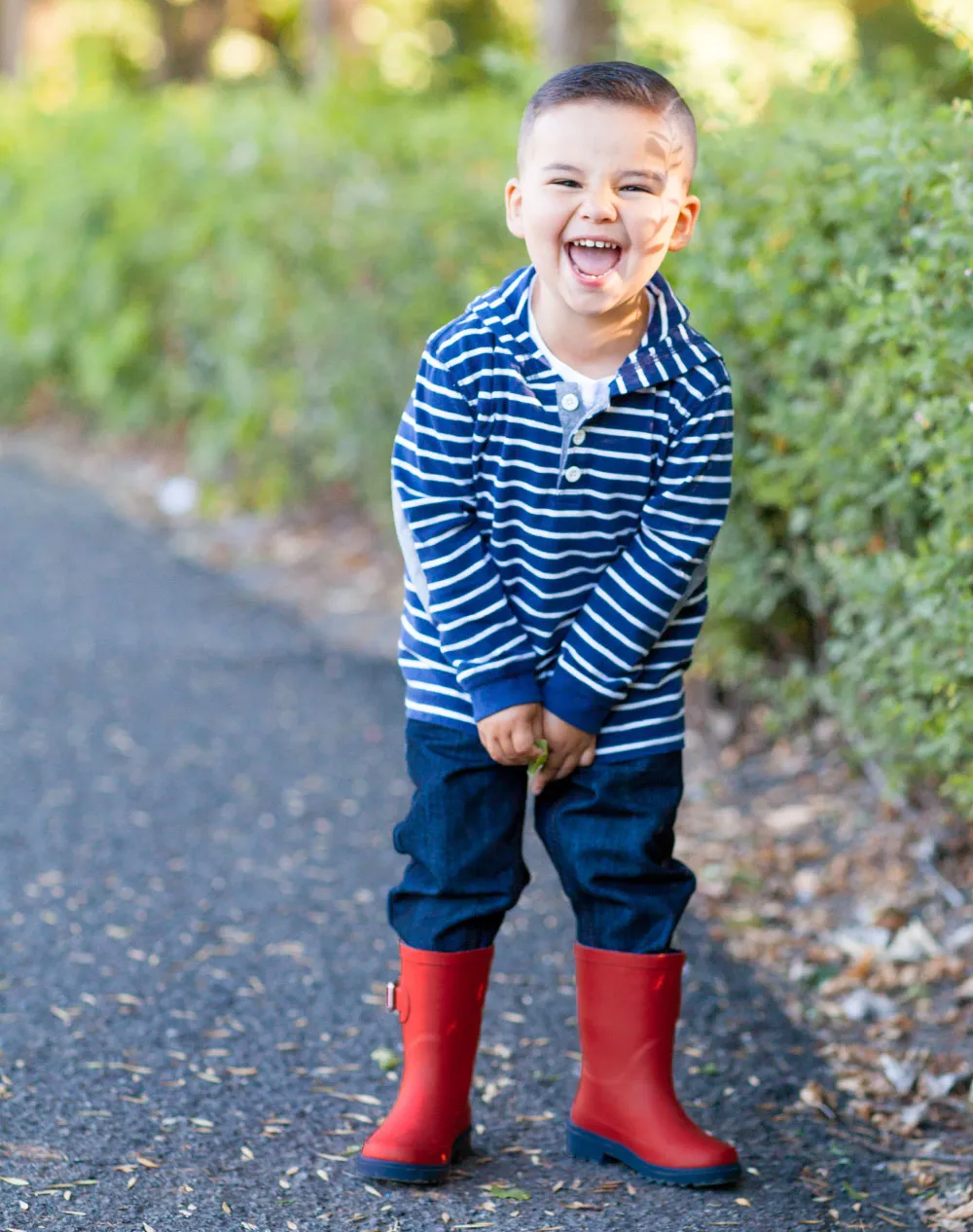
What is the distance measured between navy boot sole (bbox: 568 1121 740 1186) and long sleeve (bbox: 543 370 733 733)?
2.22 feet

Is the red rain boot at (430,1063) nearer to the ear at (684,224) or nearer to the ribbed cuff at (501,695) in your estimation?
the ribbed cuff at (501,695)

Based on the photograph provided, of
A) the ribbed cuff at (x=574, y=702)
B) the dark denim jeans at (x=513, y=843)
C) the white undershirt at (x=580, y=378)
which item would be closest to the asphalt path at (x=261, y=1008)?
the dark denim jeans at (x=513, y=843)

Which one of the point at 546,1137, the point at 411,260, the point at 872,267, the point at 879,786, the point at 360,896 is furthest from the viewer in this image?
the point at 411,260

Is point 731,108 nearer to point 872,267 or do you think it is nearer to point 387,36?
point 872,267

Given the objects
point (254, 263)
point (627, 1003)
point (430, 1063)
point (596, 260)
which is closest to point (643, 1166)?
point (627, 1003)

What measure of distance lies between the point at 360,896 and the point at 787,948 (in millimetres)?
944

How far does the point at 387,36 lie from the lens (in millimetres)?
21703

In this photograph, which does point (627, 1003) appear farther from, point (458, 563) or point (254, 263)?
point (254, 263)

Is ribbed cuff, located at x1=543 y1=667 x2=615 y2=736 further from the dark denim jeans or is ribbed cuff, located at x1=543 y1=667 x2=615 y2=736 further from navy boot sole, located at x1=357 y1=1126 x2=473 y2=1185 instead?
navy boot sole, located at x1=357 y1=1126 x2=473 y2=1185

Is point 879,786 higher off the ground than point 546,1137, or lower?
higher

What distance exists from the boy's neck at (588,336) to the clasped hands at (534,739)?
0.49m

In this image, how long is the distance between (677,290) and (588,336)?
6.00 feet

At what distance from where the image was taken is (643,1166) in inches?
91.4

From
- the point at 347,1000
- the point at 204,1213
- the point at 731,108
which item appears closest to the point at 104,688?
the point at 347,1000
